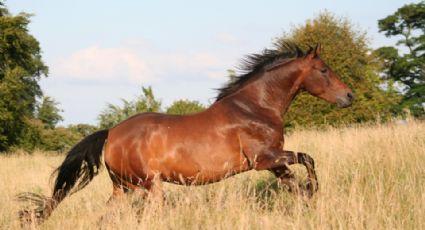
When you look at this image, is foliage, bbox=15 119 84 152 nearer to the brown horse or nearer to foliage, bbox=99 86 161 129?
foliage, bbox=99 86 161 129

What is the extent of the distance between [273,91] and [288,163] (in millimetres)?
1036

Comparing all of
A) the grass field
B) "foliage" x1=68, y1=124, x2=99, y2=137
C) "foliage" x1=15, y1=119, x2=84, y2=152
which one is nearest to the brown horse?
the grass field

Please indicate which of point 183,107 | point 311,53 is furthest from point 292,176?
point 183,107

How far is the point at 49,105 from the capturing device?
4562 cm

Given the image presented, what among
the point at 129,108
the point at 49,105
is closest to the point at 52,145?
the point at 129,108

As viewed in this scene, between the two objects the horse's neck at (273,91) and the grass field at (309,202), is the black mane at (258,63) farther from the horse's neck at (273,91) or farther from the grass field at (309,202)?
the grass field at (309,202)

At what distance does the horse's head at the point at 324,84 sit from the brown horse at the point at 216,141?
1cm

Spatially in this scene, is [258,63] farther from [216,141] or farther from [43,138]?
[43,138]

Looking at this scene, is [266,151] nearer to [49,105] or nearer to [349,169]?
[349,169]

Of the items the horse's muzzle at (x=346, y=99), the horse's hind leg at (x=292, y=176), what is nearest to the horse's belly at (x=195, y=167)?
the horse's hind leg at (x=292, y=176)

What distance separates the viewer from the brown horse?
593 centimetres

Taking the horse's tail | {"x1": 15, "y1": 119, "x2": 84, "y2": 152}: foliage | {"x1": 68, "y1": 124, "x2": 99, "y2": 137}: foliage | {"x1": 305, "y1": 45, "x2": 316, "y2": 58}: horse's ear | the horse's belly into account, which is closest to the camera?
the horse's belly

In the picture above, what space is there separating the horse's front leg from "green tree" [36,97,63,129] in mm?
40654

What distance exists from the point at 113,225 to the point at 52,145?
3279 centimetres
